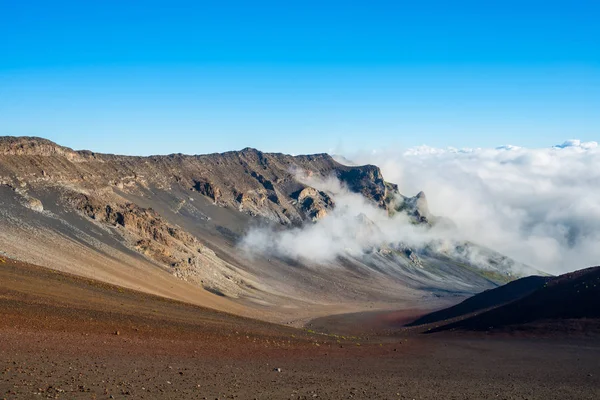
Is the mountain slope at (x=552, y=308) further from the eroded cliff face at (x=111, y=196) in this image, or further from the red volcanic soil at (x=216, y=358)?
the eroded cliff face at (x=111, y=196)

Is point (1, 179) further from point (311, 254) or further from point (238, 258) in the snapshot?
point (311, 254)

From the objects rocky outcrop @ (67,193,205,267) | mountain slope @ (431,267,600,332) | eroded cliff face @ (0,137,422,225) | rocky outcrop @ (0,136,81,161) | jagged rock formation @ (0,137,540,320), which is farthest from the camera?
rocky outcrop @ (0,136,81,161)

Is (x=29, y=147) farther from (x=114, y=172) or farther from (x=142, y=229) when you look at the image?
(x=114, y=172)

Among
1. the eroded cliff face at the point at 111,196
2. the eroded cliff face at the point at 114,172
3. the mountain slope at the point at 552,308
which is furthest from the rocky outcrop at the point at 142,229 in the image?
the mountain slope at the point at 552,308

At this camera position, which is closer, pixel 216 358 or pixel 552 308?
pixel 216 358

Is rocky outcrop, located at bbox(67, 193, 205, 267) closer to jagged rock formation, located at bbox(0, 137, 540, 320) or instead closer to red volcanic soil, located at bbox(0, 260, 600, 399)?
jagged rock formation, located at bbox(0, 137, 540, 320)

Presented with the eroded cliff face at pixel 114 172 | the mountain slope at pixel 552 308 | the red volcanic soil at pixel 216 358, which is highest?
the eroded cliff face at pixel 114 172

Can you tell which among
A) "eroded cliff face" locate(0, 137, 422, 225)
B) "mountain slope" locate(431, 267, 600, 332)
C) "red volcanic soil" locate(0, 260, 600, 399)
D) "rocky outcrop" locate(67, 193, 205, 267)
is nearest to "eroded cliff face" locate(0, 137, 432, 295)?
"rocky outcrop" locate(67, 193, 205, 267)

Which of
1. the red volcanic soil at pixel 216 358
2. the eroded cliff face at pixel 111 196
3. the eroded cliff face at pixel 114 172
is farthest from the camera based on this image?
the eroded cliff face at pixel 114 172

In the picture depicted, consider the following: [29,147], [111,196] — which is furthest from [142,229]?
[29,147]
